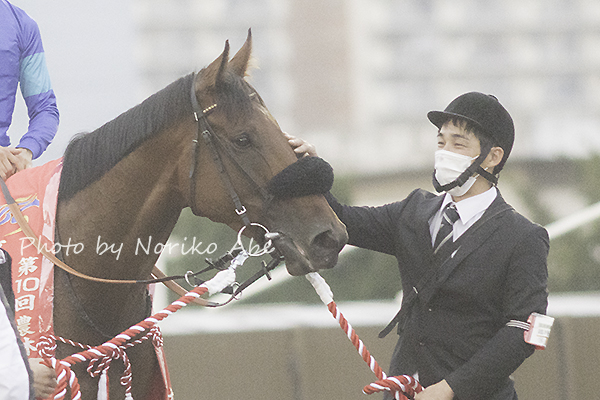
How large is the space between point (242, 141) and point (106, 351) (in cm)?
76

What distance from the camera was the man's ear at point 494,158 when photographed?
223 cm

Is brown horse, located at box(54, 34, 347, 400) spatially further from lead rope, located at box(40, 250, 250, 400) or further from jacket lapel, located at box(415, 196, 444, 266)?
jacket lapel, located at box(415, 196, 444, 266)

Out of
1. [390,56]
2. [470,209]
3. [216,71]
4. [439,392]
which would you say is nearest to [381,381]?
[439,392]

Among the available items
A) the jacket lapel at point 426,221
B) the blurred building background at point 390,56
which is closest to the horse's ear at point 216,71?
the jacket lapel at point 426,221

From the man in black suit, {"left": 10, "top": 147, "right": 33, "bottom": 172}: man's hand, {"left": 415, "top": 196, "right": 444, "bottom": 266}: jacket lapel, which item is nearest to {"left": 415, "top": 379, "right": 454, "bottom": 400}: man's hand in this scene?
the man in black suit

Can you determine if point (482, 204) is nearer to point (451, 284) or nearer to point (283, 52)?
point (451, 284)

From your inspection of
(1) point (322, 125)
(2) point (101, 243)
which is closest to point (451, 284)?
(2) point (101, 243)

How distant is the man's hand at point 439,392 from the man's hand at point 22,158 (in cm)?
157

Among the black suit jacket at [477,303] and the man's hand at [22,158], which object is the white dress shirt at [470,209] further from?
the man's hand at [22,158]

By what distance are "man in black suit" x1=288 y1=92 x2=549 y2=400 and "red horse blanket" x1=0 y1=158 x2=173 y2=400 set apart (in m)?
0.82

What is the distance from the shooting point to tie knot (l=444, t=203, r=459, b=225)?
226 cm

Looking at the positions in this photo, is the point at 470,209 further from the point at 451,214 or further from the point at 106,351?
the point at 106,351

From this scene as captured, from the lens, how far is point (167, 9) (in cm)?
6588

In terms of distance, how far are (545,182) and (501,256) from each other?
792 inches
